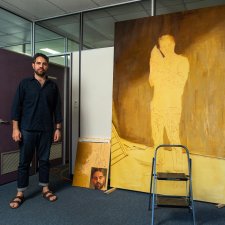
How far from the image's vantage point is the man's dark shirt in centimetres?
274

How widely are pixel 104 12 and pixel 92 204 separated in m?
2.91

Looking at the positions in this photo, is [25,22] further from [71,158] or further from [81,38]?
[71,158]

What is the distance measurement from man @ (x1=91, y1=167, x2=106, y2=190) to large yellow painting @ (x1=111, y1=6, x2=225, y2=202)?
132mm

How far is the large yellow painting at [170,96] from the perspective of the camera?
272 centimetres

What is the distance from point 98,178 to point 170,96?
1.36 metres

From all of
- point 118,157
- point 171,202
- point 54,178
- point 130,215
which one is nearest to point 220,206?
point 171,202

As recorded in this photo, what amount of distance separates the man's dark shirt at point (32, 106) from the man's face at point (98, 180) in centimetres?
90

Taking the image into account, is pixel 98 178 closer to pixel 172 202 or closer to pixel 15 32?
pixel 172 202

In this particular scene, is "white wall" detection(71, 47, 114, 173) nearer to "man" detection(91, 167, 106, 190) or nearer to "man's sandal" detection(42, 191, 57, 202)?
"man" detection(91, 167, 106, 190)

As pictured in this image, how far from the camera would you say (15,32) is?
550cm

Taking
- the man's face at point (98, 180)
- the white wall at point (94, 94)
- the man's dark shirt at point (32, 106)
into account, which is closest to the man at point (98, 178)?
the man's face at point (98, 180)

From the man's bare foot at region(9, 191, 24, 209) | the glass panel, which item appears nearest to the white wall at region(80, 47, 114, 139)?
the man's bare foot at region(9, 191, 24, 209)

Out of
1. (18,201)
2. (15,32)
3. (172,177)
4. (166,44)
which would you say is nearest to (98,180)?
(18,201)

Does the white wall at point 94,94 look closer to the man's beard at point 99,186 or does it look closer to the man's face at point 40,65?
the man's beard at point 99,186
